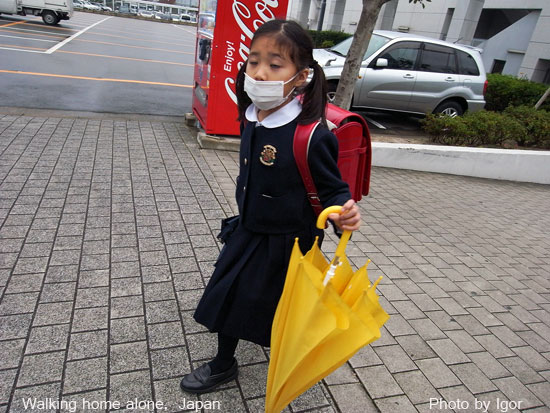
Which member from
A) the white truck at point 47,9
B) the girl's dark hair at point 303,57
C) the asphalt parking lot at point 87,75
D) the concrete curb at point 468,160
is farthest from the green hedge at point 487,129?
the white truck at point 47,9

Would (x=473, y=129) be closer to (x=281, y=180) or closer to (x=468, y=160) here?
(x=468, y=160)

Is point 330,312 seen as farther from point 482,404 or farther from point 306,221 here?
point 482,404

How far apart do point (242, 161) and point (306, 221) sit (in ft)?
1.27

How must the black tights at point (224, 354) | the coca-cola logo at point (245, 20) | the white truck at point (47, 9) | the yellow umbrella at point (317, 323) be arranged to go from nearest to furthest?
the yellow umbrella at point (317, 323), the black tights at point (224, 354), the coca-cola logo at point (245, 20), the white truck at point (47, 9)

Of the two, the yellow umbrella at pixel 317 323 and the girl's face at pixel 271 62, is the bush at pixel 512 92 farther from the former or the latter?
the yellow umbrella at pixel 317 323

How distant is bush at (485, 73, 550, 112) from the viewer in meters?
9.48

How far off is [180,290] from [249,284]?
43.6 inches

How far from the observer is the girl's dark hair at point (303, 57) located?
1.54m

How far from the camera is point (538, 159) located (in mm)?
7375

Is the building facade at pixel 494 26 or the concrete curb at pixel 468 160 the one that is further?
the building facade at pixel 494 26

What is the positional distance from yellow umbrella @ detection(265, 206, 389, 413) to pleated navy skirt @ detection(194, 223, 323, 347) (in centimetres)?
30

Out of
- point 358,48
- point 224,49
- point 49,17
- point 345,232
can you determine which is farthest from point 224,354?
point 49,17

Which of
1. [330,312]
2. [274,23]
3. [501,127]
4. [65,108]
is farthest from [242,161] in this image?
[501,127]

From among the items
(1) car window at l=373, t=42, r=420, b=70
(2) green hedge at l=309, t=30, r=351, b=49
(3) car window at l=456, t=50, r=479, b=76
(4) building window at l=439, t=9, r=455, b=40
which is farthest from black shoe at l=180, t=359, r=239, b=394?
(4) building window at l=439, t=9, r=455, b=40
